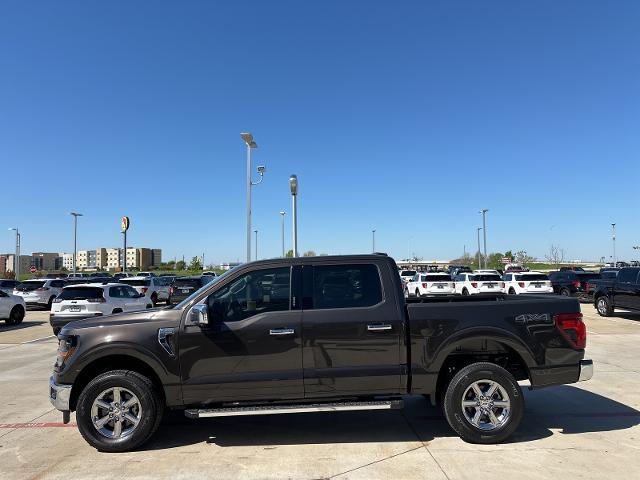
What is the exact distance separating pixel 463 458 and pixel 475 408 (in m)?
0.60

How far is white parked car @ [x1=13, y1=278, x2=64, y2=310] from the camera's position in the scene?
81.4 feet

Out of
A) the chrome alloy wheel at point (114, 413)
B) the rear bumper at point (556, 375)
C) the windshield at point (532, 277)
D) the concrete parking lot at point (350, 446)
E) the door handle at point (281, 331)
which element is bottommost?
the concrete parking lot at point (350, 446)

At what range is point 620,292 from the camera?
54.6 feet

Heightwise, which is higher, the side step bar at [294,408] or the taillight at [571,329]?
the taillight at [571,329]

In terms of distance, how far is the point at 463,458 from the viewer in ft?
15.5

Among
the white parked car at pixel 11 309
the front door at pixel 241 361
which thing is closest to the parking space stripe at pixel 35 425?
the front door at pixel 241 361

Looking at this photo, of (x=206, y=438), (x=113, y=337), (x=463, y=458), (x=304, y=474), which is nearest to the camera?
(x=304, y=474)

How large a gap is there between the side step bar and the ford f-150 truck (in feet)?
0.04

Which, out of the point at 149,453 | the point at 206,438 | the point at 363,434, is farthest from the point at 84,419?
the point at 363,434

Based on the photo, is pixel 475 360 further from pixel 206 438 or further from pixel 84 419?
pixel 84 419

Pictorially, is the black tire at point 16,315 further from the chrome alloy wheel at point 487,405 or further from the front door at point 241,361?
the chrome alloy wheel at point 487,405

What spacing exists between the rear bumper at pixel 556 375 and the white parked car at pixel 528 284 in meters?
18.1

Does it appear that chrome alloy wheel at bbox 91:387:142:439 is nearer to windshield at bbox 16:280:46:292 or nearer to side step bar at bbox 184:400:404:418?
side step bar at bbox 184:400:404:418

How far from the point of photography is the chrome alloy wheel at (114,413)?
5.02m
